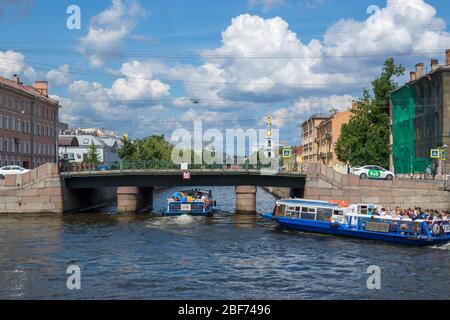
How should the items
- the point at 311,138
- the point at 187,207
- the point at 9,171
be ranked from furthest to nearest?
the point at 311,138 < the point at 9,171 < the point at 187,207

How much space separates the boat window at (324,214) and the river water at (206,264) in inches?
91.5

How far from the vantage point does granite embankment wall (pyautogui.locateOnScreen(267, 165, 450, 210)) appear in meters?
58.4

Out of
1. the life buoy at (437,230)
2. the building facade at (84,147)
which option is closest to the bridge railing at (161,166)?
the life buoy at (437,230)

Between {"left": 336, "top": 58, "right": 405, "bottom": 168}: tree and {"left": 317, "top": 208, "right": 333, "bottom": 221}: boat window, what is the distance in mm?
34577

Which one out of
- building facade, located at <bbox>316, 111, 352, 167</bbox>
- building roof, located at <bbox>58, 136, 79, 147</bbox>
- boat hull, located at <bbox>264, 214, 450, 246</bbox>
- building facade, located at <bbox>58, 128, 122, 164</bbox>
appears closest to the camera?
boat hull, located at <bbox>264, 214, 450, 246</bbox>

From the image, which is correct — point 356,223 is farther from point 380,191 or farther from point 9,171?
point 9,171

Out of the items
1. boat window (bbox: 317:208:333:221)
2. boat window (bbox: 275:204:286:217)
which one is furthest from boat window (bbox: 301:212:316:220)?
boat window (bbox: 275:204:286:217)

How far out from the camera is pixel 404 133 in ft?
267

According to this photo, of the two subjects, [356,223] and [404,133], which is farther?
[404,133]

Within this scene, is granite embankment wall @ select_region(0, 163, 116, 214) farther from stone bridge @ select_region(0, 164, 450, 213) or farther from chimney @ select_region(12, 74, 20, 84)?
chimney @ select_region(12, 74, 20, 84)

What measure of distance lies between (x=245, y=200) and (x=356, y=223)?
72.3 ft

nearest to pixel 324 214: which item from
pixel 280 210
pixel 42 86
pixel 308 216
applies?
pixel 308 216

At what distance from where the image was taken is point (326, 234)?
148 ft

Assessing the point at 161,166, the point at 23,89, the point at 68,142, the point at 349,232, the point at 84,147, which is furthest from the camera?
the point at 84,147
